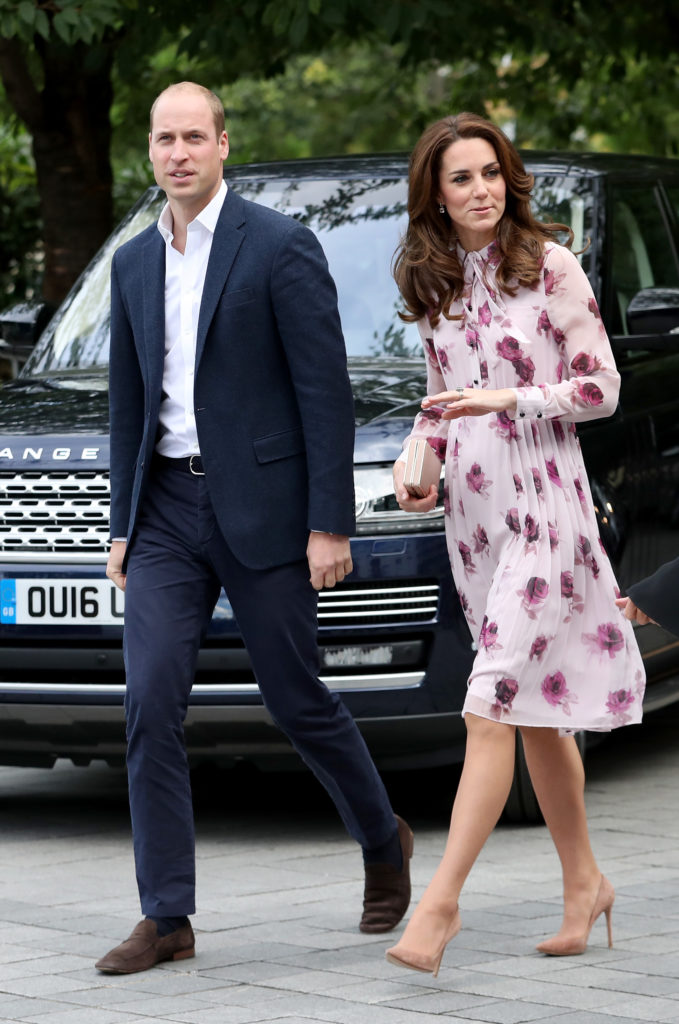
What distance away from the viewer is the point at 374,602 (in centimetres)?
562


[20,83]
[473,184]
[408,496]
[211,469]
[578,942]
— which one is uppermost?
[20,83]

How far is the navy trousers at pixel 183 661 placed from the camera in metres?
4.54

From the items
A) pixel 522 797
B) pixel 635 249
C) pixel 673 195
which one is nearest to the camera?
pixel 522 797

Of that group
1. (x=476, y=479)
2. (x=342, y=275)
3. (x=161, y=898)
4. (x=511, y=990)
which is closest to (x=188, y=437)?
(x=476, y=479)

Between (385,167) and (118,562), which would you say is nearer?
(118,562)

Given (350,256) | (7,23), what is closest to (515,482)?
(350,256)

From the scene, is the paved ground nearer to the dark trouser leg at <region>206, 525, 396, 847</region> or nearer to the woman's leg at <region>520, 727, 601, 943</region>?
the woman's leg at <region>520, 727, 601, 943</region>

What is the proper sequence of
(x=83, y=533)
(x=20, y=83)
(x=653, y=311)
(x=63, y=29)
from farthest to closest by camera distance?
(x=20, y=83), (x=63, y=29), (x=653, y=311), (x=83, y=533)

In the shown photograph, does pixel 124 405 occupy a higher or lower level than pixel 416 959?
higher

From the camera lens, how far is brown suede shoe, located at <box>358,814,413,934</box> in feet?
15.9

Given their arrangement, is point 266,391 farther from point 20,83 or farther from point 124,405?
point 20,83

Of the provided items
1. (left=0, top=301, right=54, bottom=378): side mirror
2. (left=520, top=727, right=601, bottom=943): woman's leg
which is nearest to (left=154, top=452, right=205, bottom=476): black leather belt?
(left=520, top=727, right=601, bottom=943): woman's leg

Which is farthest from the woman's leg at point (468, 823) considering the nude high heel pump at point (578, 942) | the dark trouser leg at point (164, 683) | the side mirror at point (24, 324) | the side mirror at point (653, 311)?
the side mirror at point (24, 324)

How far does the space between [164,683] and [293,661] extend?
12.0 inches
